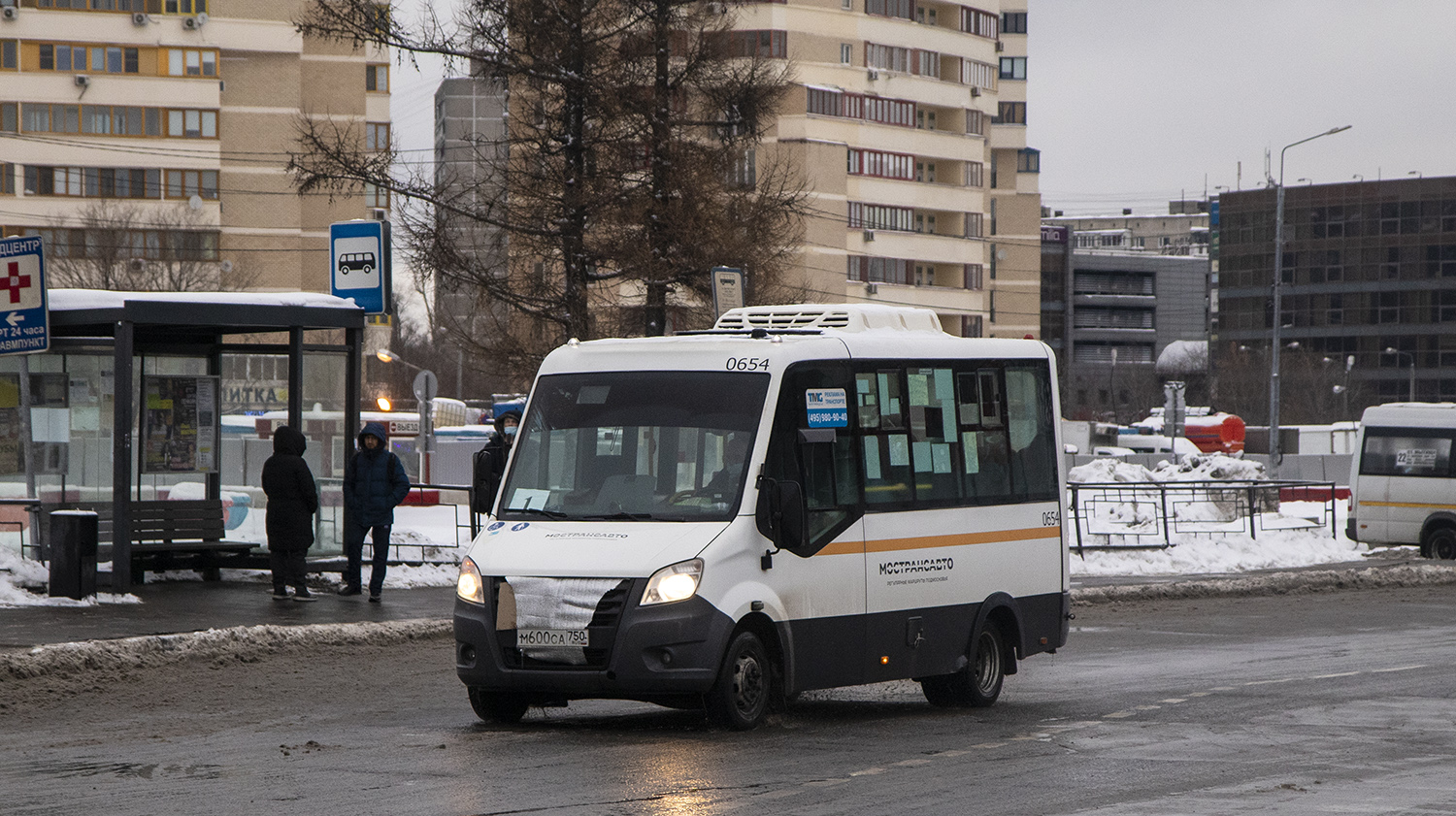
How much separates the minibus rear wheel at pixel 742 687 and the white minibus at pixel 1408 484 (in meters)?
23.2

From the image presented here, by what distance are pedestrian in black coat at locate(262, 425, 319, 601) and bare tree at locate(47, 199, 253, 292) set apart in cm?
5708

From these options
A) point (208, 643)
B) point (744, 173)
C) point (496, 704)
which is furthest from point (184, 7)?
point (496, 704)

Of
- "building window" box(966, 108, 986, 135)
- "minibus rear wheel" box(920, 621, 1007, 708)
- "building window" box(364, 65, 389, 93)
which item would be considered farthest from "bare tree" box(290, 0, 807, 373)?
"building window" box(364, 65, 389, 93)

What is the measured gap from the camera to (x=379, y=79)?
10406cm

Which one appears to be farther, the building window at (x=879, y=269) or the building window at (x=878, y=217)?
the building window at (x=878, y=217)

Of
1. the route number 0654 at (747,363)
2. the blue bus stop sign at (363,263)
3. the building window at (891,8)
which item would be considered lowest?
the route number 0654 at (747,363)

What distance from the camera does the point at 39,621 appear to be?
612 inches

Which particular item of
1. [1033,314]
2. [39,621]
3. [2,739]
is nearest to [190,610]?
[39,621]

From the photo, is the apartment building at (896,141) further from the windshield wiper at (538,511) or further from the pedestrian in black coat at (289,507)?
the windshield wiper at (538,511)

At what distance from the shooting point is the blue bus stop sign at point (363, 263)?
64.8ft

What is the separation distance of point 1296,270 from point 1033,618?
437 feet

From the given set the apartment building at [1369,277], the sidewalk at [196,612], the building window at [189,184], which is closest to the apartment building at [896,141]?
the building window at [189,184]

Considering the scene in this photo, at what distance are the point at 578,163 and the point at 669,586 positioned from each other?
59.8ft

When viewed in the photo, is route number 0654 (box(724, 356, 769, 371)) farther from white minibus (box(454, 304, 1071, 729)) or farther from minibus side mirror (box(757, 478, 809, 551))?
minibus side mirror (box(757, 478, 809, 551))
